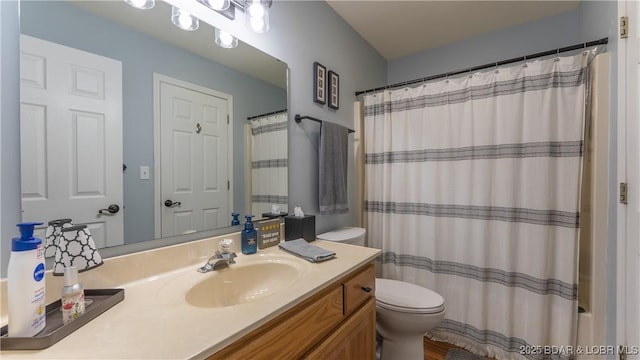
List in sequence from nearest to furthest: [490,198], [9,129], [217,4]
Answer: [9,129] → [217,4] → [490,198]

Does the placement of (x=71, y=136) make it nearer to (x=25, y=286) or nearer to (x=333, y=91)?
(x=25, y=286)

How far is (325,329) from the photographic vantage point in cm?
89

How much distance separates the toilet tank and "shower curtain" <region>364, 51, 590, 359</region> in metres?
0.34

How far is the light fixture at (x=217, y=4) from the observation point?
1123 mm

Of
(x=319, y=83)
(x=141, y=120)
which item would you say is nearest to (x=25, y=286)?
(x=141, y=120)

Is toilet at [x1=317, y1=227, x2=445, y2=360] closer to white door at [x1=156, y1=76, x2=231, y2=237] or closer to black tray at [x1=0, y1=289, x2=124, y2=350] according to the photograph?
white door at [x1=156, y1=76, x2=231, y2=237]

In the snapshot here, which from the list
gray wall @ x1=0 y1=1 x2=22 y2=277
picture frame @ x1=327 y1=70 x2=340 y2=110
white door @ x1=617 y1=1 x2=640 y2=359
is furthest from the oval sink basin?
white door @ x1=617 y1=1 x2=640 y2=359

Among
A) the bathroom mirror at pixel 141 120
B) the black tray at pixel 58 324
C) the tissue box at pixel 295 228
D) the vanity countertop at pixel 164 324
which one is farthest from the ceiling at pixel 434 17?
the black tray at pixel 58 324

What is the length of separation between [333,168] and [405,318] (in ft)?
3.27

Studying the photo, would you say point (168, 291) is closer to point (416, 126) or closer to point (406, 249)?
point (406, 249)

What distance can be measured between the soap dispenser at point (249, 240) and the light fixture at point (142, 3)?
94 cm

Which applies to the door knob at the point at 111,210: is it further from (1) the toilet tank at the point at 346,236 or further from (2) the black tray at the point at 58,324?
(1) the toilet tank at the point at 346,236

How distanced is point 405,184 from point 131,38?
1.83 metres

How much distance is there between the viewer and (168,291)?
2.62 feet
